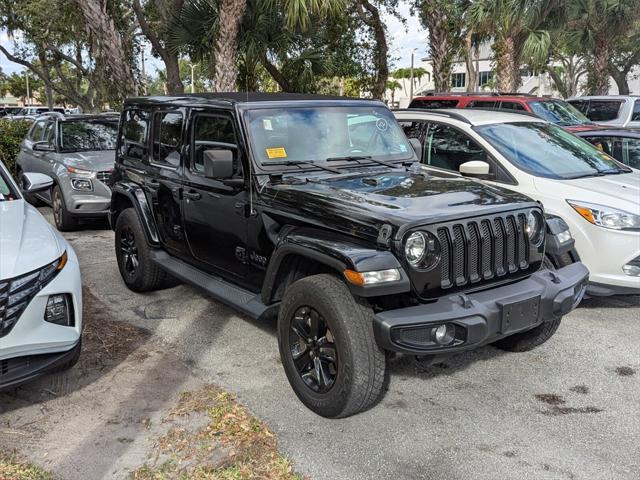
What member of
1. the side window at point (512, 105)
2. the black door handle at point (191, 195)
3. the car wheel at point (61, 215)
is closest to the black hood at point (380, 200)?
the black door handle at point (191, 195)

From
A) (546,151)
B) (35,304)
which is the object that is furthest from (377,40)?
(35,304)

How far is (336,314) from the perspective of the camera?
3.25 meters

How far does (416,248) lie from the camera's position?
3.27 m

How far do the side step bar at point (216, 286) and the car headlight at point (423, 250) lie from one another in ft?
3.65

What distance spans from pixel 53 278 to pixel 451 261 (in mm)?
2248

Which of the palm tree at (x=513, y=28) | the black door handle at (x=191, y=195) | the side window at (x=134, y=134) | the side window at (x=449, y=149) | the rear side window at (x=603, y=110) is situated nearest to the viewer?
the black door handle at (x=191, y=195)

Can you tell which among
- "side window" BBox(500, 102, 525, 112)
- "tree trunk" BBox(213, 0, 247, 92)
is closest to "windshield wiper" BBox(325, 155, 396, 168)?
"side window" BBox(500, 102, 525, 112)

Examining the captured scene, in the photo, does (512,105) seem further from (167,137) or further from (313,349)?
(313,349)

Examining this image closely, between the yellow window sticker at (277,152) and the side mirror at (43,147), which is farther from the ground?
the side mirror at (43,147)

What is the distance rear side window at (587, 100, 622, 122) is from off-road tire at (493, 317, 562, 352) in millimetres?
9787

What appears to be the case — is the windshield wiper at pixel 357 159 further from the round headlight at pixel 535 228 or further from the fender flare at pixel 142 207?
the fender flare at pixel 142 207

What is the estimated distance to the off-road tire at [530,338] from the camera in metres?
4.32

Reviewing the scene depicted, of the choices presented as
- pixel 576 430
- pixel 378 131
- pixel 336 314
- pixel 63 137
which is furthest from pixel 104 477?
pixel 63 137

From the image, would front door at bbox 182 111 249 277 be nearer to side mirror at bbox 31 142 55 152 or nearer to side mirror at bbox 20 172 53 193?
side mirror at bbox 20 172 53 193
